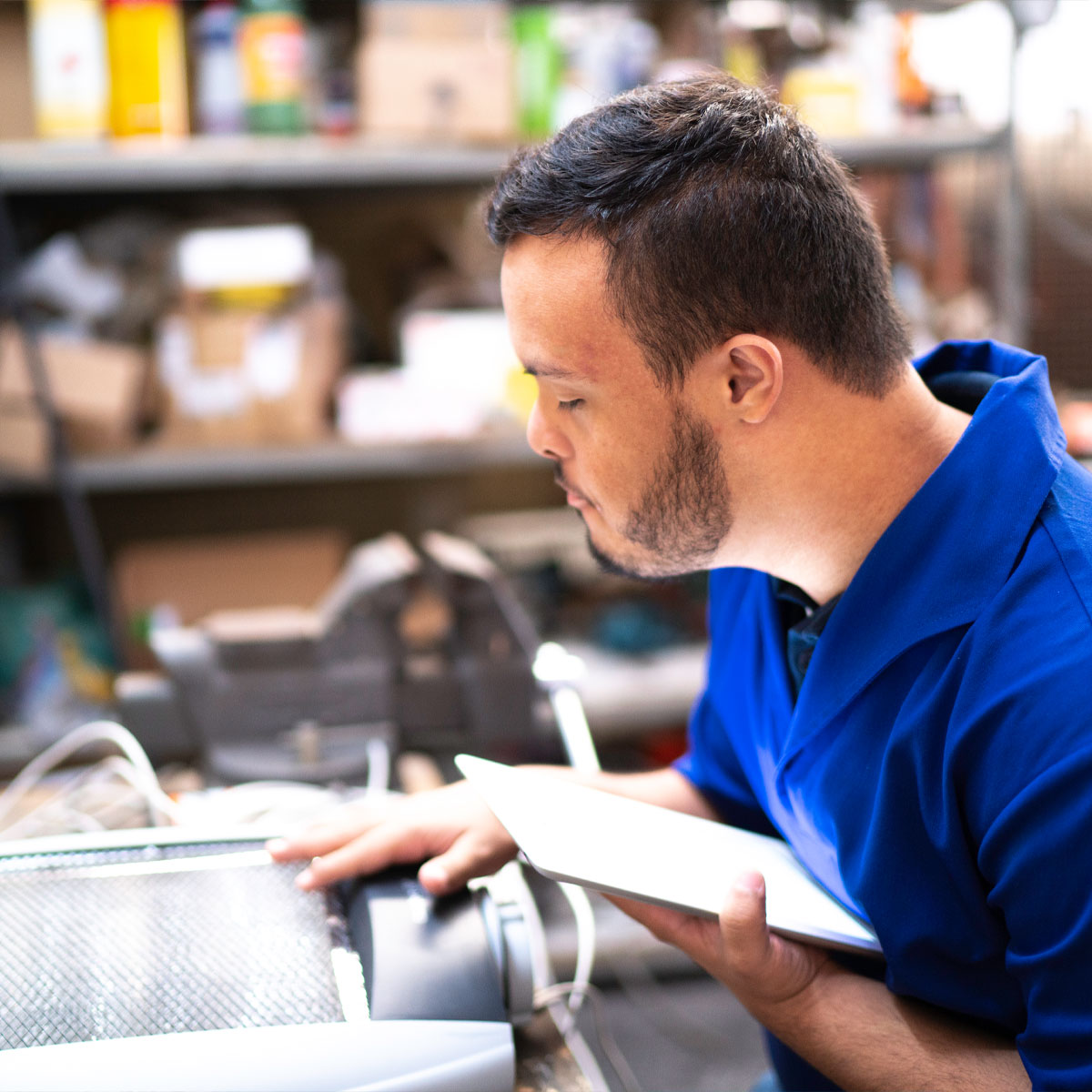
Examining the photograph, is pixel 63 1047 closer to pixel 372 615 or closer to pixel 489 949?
pixel 489 949

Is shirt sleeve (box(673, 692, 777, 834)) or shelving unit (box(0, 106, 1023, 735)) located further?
shelving unit (box(0, 106, 1023, 735))

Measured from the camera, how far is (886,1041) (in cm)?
72

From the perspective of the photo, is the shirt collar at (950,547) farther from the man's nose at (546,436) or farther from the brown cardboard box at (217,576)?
the brown cardboard box at (217,576)

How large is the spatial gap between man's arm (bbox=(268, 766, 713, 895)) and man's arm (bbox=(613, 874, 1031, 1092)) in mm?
117

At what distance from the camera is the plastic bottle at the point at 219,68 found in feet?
6.30

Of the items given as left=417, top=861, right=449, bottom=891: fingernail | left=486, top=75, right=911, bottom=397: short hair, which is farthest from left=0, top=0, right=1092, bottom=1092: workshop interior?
left=486, top=75, right=911, bottom=397: short hair

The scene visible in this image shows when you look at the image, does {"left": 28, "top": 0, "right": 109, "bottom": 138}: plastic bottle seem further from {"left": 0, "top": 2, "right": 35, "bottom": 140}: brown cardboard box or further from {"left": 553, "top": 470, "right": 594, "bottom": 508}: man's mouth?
{"left": 553, "top": 470, "right": 594, "bottom": 508}: man's mouth

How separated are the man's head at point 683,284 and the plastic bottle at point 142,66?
1.33 meters

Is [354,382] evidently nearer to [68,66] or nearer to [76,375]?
[76,375]

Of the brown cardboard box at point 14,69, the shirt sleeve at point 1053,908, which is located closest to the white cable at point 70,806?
the shirt sleeve at point 1053,908

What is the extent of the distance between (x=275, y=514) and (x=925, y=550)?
6.28 feet

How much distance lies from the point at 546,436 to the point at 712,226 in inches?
8.0

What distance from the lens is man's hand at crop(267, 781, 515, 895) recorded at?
0.78 m

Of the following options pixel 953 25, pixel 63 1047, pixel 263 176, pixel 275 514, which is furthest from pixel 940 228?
pixel 63 1047
